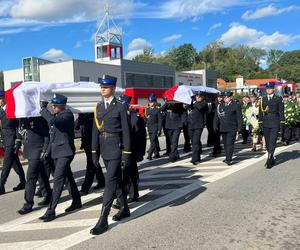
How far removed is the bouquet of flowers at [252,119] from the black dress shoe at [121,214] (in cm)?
807

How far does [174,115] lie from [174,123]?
0.25m

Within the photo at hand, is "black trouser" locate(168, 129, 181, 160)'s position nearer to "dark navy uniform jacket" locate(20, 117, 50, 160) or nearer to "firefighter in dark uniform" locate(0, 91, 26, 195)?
"firefighter in dark uniform" locate(0, 91, 26, 195)

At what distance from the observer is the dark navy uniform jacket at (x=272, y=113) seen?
9953 mm

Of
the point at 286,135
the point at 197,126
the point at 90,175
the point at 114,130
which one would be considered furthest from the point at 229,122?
the point at 114,130

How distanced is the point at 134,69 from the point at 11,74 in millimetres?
16055

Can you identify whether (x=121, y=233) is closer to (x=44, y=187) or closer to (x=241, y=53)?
(x=44, y=187)

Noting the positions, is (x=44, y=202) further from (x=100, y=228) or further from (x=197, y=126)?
(x=197, y=126)

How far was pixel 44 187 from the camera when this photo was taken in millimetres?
7289

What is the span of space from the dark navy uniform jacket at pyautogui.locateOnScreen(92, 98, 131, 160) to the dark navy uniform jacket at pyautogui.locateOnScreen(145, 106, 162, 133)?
669cm

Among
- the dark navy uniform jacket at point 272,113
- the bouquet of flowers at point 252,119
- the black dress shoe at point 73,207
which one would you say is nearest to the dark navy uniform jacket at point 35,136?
the black dress shoe at point 73,207

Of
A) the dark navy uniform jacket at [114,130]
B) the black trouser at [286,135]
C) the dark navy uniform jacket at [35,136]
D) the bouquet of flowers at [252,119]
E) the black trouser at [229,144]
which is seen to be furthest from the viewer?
the black trouser at [286,135]

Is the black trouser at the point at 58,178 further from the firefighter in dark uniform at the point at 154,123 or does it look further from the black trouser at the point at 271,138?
the firefighter in dark uniform at the point at 154,123

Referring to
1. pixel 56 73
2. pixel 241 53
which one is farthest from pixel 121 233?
pixel 241 53

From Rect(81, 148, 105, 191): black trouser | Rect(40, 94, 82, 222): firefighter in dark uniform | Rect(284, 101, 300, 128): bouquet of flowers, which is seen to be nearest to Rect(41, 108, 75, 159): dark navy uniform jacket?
Rect(40, 94, 82, 222): firefighter in dark uniform
